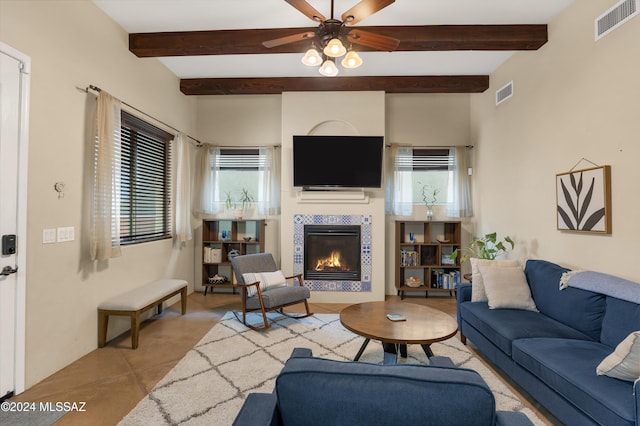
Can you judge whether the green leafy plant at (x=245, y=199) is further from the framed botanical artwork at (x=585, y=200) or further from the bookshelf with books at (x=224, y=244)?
the framed botanical artwork at (x=585, y=200)

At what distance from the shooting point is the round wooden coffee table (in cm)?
235

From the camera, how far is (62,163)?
2.76 meters

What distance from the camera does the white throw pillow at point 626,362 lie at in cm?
166

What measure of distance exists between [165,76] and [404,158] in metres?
3.78

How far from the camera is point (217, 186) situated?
5.43m

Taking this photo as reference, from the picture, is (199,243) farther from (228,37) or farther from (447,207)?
(447,207)

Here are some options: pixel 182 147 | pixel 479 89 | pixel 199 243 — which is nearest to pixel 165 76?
pixel 182 147

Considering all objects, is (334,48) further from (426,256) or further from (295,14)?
(426,256)

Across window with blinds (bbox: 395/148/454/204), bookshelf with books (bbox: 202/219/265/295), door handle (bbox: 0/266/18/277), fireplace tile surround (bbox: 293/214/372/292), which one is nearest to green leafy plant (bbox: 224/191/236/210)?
bookshelf with books (bbox: 202/219/265/295)

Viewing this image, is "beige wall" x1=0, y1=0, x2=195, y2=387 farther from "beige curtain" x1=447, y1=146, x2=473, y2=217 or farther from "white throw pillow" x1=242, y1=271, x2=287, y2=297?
"beige curtain" x1=447, y1=146, x2=473, y2=217

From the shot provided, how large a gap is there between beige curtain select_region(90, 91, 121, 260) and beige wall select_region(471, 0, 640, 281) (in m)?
4.50

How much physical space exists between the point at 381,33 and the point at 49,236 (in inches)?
146

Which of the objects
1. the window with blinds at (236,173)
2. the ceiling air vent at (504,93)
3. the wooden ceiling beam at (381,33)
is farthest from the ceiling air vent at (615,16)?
the window with blinds at (236,173)

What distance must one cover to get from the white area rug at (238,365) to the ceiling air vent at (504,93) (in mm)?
3174
